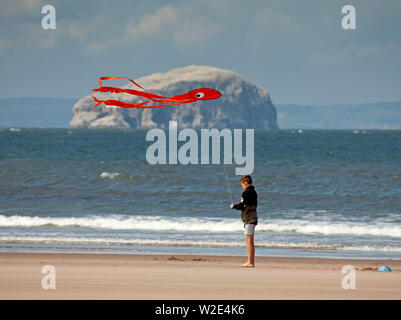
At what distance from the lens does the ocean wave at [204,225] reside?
56.2 ft

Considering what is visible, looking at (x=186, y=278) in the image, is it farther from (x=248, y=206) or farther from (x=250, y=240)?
(x=248, y=206)

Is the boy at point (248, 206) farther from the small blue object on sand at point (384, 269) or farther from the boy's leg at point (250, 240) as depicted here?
the small blue object on sand at point (384, 269)

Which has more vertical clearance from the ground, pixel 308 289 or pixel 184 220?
pixel 184 220

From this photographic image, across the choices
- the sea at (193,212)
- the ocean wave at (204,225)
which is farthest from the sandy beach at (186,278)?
the ocean wave at (204,225)

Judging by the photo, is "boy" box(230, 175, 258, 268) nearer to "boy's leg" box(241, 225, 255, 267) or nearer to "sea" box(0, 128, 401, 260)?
"boy's leg" box(241, 225, 255, 267)

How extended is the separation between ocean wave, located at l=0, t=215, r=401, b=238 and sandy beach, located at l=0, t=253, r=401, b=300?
495 centimetres

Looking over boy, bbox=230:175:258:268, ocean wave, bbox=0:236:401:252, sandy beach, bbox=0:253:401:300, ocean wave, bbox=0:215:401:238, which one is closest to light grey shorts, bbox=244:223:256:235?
boy, bbox=230:175:258:268

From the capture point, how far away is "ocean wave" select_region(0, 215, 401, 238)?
674 inches

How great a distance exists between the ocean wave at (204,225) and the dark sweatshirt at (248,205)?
639 centimetres
